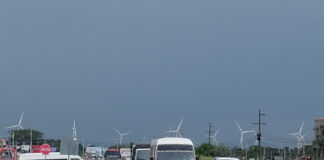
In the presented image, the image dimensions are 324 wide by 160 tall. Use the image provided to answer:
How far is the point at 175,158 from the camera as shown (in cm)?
3497

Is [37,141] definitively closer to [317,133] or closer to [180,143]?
A: [317,133]

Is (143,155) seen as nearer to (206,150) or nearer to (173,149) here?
(173,149)

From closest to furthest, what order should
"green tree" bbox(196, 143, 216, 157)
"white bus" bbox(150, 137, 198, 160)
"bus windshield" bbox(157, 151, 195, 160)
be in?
"bus windshield" bbox(157, 151, 195, 160) < "white bus" bbox(150, 137, 198, 160) < "green tree" bbox(196, 143, 216, 157)

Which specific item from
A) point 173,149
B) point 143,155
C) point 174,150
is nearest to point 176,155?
point 174,150

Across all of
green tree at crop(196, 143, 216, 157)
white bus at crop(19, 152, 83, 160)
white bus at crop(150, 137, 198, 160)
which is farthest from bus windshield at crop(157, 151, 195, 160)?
green tree at crop(196, 143, 216, 157)

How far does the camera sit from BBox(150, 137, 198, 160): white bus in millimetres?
35062

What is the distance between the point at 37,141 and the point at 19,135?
881 centimetres

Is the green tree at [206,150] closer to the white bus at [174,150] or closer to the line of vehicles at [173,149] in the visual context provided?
the line of vehicles at [173,149]

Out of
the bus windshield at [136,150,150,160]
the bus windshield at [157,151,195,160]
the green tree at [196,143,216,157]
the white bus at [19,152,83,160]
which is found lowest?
the green tree at [196,143,216,157]

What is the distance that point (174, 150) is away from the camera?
35344mm

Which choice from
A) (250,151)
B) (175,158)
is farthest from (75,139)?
(250,151)

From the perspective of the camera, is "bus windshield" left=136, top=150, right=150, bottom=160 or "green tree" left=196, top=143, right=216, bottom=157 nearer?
"bus windshield" left=136, top=150, right=150, bottom=160

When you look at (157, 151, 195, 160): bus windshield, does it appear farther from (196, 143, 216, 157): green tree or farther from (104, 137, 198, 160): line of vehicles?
(196, 143, 216, 157): green tree

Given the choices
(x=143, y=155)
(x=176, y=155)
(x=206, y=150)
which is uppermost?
(x=176, y=155)
